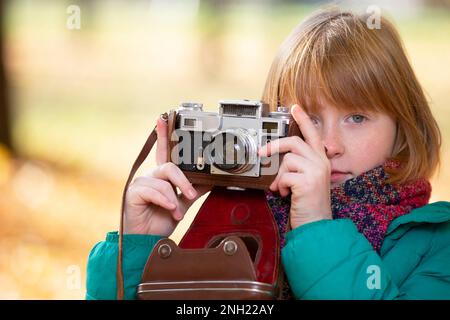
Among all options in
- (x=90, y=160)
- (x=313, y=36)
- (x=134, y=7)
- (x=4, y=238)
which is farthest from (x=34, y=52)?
(x=313, y=36)

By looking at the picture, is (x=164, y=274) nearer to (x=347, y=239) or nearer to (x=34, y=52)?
(x=347, y=239)

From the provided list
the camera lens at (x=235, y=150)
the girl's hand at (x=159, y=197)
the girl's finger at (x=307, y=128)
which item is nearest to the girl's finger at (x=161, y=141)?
the girl's hand at (x=159, y=197)

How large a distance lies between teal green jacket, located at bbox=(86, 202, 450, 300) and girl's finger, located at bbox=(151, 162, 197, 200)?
0.11 metres

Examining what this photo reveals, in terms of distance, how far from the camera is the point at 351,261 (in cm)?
103

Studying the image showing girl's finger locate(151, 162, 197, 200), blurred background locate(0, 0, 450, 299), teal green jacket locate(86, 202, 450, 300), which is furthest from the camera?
blurred background locate(0, 0, 450, 299)

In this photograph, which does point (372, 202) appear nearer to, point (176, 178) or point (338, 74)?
point (338, 74)

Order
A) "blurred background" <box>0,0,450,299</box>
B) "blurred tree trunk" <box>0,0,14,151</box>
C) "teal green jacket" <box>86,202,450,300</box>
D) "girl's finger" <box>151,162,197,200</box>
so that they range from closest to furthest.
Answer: "teal green jacket" <box>86,202,450,300</box>
"girl's finger" <box>151,162,197,200</box>
"blurred background" <box>0,0,450,299</box>
"blurred tree trunk" <box>0,0,14,151</box>

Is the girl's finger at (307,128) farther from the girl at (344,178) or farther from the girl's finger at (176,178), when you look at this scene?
the girl's finger at (176,178)

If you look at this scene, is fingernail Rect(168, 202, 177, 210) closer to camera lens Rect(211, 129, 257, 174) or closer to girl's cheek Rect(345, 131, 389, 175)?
camera lens Rect(211, 129, 257, 174)

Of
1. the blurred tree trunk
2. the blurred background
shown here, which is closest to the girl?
the blurred background

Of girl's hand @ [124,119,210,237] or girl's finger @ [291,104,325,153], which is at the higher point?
girl's finger @ [291,104,325,153]

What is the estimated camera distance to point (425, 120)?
1291mm

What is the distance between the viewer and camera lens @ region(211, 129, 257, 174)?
3.53ft

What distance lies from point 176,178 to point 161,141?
10cm
